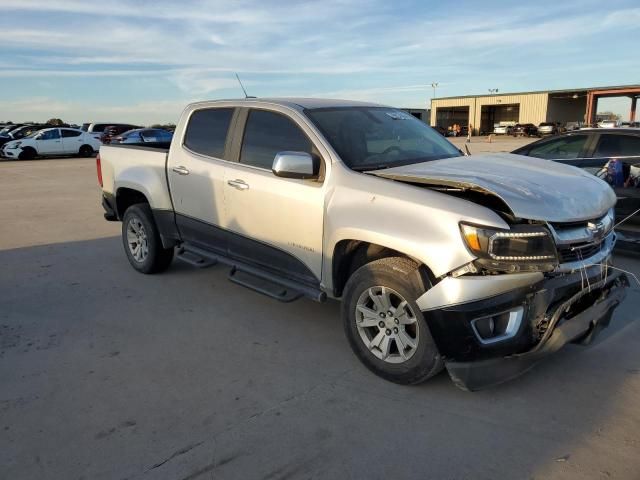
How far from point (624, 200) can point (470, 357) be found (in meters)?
4.48

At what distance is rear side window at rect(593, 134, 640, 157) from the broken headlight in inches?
192

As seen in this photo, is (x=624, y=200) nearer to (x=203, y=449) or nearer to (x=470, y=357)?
(x=470, y=357)

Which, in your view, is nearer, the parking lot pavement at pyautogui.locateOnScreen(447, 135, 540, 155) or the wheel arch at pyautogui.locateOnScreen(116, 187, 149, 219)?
the wheel arch at pyautogui.locateOnScreen(116, 187, 149, 219)

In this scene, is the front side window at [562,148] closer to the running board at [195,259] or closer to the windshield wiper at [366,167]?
the windshield wiper at [366,167]

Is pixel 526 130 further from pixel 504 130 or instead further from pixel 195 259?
pixel 195 259

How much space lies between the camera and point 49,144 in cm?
2667

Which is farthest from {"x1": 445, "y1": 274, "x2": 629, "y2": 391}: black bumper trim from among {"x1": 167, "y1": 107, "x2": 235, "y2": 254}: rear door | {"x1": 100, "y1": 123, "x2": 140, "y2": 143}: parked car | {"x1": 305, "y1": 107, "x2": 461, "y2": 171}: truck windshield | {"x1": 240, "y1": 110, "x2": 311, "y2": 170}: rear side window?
{"x1": 100, "y1": 123, "x2": 140, "y2": 143}: parked car

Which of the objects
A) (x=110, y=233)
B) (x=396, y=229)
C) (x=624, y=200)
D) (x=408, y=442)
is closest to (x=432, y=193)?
(x=396, y=229)

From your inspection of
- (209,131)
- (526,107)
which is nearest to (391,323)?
(209,131)

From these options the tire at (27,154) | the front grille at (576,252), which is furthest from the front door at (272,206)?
the tire at (27,154)

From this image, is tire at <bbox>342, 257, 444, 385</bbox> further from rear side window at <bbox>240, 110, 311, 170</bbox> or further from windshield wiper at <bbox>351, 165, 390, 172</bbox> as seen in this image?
rear side window at <bbox>240, 110, 311, 170</bbox>

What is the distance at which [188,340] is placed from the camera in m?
4.30

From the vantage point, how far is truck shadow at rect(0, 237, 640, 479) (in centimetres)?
278

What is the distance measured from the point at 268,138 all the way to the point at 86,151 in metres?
26.6
